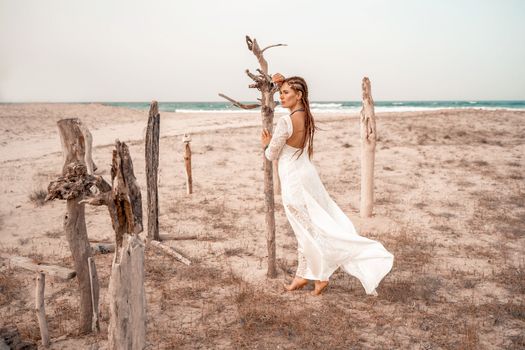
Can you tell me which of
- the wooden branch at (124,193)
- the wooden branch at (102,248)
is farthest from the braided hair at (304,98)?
the wooden branch at (102,248)

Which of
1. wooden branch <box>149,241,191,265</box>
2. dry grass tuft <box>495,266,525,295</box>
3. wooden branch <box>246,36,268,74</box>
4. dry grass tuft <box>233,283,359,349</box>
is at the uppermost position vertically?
wooden branch <box>246,36,268,74</box>

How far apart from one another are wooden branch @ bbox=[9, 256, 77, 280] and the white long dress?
8.54 ft

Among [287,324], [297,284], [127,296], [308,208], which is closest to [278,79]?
[308,208]

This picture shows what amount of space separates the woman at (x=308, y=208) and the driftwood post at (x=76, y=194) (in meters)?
2.22

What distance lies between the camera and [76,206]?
13.0 feet

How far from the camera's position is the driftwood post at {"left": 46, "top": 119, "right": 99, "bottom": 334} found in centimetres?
369

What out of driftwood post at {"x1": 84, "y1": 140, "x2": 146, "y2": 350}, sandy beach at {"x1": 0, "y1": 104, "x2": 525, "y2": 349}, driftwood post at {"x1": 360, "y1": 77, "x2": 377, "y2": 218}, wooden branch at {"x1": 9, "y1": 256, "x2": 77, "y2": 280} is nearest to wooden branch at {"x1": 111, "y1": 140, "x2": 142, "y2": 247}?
driftwood post at {"x1": 84, "y1": 140, "x2": 146, "y2": 350}

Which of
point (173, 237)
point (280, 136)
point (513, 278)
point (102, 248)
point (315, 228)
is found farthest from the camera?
point (173, 237)

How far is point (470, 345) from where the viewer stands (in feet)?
13.5

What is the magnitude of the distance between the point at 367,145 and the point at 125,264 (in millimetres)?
6820

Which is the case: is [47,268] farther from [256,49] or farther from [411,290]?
[411,290]

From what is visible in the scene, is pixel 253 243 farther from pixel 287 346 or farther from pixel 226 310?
pixel 287 346

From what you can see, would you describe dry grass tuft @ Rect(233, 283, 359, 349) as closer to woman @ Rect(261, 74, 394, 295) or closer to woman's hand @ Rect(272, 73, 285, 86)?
woman @ Rect(261, 74, 394, 295)

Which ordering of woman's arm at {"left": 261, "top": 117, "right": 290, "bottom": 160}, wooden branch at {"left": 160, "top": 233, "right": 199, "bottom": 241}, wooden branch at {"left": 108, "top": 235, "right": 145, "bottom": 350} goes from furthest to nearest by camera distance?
wooden branch at {"left": 160, "top": 233, "right": 199, "bottom": 241} → woman's arm at {"left": 261, "top": 117, "right": 290, "bottom": 160} → wooden branch at {"left": 108, "top": 235, "right": 145, "bottom": 350}
